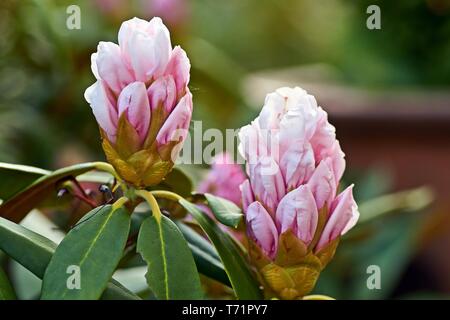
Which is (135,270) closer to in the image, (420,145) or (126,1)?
(126,1)

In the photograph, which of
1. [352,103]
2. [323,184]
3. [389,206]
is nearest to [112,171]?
[323,184]

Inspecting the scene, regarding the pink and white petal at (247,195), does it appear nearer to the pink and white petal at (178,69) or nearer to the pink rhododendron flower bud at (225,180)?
the pink and white petal at (178,69)

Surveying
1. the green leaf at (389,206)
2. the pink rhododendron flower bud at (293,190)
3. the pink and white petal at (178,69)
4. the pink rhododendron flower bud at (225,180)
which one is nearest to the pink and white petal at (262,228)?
the pink rhododendron flower bud at (293,190)

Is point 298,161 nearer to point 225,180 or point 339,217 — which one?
point 339,217

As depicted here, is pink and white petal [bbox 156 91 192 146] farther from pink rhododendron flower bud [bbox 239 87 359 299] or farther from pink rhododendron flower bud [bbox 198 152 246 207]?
pink rhododendron flower bud [bbox 198 152 246 207]

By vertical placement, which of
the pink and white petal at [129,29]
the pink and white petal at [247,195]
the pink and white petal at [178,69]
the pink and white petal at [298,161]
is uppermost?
the pink and white petal at [129,29]
